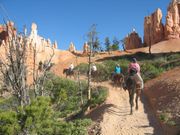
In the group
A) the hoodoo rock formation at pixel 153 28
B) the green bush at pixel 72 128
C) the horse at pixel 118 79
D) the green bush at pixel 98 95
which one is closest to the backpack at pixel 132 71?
the green bush at pixel 72 128

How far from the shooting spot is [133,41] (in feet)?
274

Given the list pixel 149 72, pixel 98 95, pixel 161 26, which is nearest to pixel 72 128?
pixel 98 95

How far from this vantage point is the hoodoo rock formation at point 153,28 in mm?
77062

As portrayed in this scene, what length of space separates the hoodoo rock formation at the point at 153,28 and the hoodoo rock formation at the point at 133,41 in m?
2.99

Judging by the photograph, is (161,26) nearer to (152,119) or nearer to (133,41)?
(133,41)

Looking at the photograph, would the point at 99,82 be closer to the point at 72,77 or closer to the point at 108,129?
the point at 72,77

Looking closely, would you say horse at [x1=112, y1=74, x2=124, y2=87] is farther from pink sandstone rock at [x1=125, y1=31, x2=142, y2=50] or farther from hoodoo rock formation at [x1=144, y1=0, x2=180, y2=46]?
pink sandstone rock at [x1=125, y1=31, x2=142, y2=50]

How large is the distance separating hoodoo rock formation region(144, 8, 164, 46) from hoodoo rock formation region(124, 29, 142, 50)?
2.99 m

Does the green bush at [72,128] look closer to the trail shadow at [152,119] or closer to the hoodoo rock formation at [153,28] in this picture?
the trail shadow at [152,119]

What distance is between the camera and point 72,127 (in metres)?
23.3

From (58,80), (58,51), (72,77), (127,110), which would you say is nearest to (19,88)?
(127,110)

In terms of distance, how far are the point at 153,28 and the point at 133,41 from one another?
6738 mm

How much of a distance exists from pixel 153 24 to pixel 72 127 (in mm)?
57819

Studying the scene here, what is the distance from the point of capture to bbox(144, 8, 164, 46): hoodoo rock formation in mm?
77062
